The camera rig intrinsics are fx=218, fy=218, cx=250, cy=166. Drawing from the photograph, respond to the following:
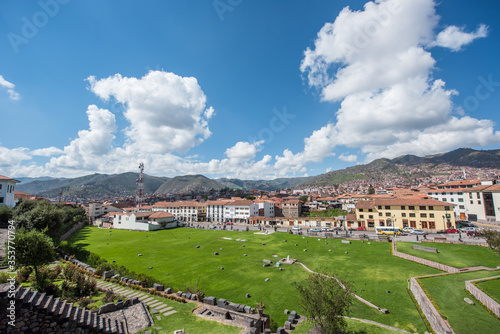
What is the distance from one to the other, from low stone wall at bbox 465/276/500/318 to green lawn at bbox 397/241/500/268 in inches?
288

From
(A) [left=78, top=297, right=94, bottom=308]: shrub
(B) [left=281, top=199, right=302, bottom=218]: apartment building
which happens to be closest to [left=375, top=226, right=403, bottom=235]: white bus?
(B) [left=281, top=199, right=302, bottom=218]: apartment building

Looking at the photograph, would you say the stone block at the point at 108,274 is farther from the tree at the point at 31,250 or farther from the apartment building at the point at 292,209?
the apartment building at the point at 292,209

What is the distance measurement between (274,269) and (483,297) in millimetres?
17934

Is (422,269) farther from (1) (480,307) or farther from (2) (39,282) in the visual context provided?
(2) (39,282)

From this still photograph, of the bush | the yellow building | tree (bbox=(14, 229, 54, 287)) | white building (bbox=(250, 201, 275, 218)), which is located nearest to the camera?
tree (bbox=(14, 229, 54, 287))

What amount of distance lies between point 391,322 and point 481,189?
69613mm

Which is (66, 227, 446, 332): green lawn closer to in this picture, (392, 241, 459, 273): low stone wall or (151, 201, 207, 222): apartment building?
(392, 241, 459, 273): low stone wall

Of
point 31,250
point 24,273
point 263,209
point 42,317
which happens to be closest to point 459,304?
point 42,317

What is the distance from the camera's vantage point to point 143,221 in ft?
219

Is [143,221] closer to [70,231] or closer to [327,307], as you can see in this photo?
[70,231]

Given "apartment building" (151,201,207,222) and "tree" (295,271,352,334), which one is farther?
"apartment building" (151,201,207,222)

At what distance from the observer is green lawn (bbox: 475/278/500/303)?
1550cm

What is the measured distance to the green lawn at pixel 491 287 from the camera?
50.9 ft

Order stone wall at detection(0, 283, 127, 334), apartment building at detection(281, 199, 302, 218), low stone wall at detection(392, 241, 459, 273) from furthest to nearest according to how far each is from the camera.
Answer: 1. apartment building at detection(281, 199, 302, 218)
2. low stone wall at detection(392, 241, 459, 273)
3. stone wall at detection(0, 283, 127, 334)
